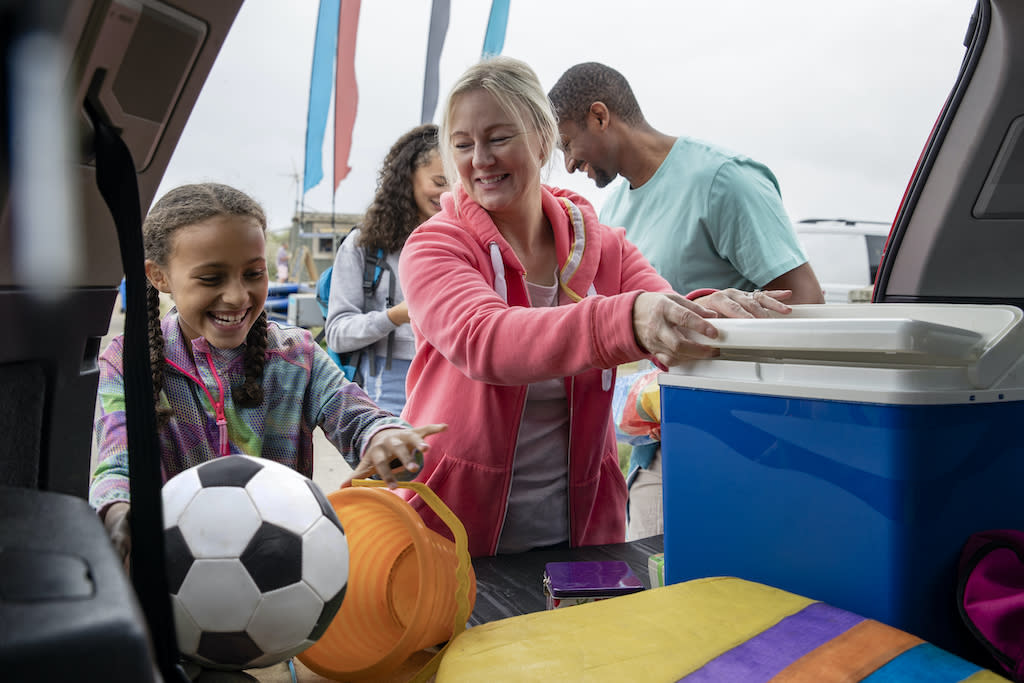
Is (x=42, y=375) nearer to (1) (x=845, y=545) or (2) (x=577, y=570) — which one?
(2) (x=577, y=570)

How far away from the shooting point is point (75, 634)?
1.20 feet

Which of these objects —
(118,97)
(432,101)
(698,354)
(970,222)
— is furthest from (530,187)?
(432,101)

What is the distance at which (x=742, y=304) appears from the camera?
1284 millimetres

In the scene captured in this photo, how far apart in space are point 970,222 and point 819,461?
97cm

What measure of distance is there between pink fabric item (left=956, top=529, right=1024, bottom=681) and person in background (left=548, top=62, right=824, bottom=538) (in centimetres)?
117

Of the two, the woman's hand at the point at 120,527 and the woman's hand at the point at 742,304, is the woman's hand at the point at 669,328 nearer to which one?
the woman's hand at the point at 742,304

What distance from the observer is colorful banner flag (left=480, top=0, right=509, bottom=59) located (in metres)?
5.46

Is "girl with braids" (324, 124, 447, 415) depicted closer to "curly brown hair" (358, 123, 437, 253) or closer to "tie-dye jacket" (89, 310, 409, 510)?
"curly brown hair" (358, 123, 437, 253)

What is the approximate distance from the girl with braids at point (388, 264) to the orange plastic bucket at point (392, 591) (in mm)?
1749

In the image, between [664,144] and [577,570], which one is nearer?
[577,570]

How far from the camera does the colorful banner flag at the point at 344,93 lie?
18.8ft

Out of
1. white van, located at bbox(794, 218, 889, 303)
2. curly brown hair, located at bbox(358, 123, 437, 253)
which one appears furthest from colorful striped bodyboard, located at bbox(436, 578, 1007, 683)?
white van, located at bbox(794, 218, 889, 303)

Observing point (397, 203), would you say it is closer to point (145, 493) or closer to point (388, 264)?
point (388, 264)

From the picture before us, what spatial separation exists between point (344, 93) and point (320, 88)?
1.27 ft
